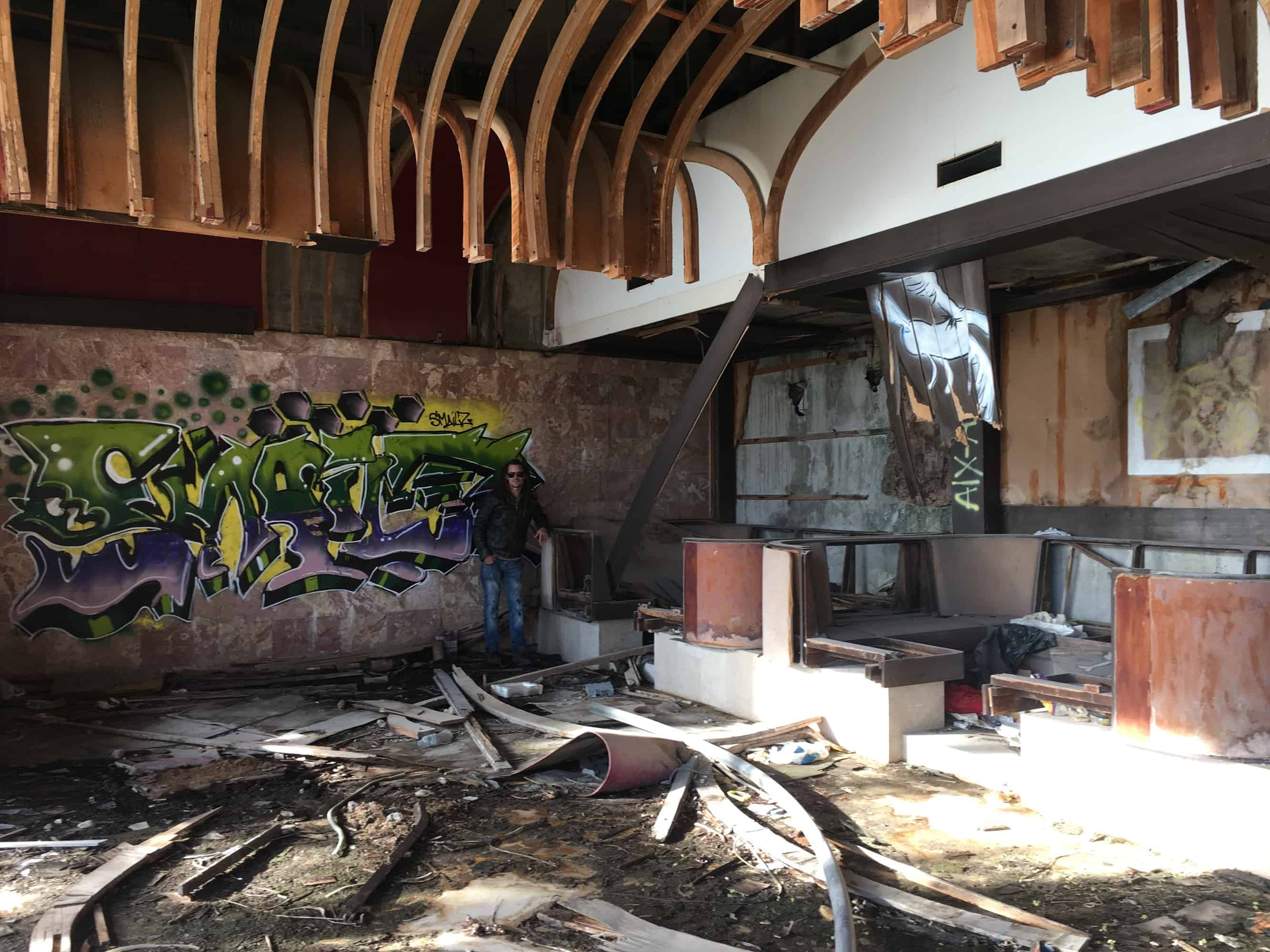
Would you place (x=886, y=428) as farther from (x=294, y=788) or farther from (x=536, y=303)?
(x=294, y=788)

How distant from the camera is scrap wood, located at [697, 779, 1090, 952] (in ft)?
12.7

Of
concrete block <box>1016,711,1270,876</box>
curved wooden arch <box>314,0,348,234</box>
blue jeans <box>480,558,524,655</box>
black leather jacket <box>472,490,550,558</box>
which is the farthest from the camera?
blue jeans <box>480,558,524,655</box>

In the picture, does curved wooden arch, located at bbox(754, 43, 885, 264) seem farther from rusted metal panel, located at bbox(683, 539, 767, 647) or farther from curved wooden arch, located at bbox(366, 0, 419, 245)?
curved wooden arch, located at bbox(366, 0, 419, 245)

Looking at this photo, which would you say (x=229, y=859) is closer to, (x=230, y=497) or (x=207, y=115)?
(x=207, y=115)

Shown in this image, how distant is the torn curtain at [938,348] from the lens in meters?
7.36

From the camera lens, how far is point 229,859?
4.89m

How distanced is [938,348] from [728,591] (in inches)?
108

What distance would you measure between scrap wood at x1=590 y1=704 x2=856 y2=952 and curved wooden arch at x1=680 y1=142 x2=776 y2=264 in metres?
4.36

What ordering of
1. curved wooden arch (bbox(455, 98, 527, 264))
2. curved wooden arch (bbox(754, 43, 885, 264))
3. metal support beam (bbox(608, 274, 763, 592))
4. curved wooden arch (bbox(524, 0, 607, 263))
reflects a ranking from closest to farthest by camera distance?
curved wooden arch (bbox(524, 0, 607, 263))
curved wooden arch (bbox(455, 98, 527, 264))
curved wooden arch (bbox(754, 43, 885, 264))
metal support beam (bbox(608, 274, 763, 592))

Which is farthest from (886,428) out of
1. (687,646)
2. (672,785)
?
(672,785)

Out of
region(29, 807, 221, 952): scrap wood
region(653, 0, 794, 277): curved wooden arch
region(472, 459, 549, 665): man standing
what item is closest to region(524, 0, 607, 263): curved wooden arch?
region(653, 0, 794, 277): curved wooden arch

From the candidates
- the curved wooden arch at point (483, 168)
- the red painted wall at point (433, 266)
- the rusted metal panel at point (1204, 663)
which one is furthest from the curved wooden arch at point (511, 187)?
the rusted metal panel at point (1204, 663)

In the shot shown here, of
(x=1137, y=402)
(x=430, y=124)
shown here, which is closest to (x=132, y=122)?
(x=430, y=124)

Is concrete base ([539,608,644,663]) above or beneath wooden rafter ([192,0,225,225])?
beneath
